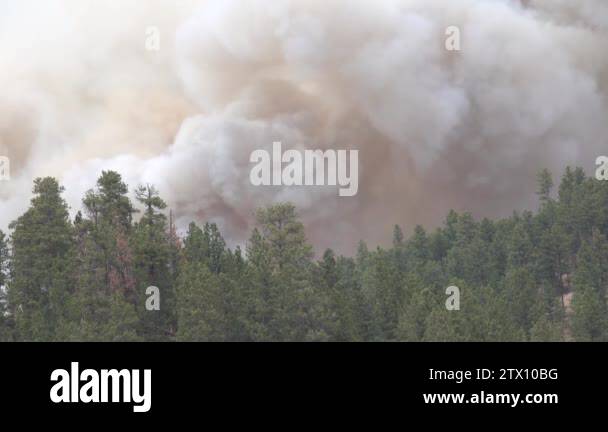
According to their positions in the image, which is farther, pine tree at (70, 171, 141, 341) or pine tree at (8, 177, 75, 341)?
pine tree at (8, 177, 75, 341)

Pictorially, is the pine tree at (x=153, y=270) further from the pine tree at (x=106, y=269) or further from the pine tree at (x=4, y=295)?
the pine tree at (x=4, y=295)

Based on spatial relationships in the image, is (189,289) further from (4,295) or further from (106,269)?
(4,295)

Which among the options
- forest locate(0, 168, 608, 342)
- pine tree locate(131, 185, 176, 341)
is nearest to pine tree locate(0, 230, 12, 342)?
forest locate(0, 168, 608, 342)

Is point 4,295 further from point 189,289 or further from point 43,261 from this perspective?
point 189,289

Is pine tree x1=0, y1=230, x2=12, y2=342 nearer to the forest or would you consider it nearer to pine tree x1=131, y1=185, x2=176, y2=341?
the forest

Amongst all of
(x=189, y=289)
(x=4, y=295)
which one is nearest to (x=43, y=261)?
(x=4, y=295)

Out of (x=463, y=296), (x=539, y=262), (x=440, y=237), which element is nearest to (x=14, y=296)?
(x=463, y=296)

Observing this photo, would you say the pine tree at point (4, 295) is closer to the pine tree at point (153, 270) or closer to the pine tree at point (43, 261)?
the pine tree at point (43, 261)

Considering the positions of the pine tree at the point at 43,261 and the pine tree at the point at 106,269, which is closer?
the pine tree at the point at 106,269

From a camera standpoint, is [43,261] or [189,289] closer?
[189,289]

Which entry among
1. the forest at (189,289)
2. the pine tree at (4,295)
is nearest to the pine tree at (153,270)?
the forest at (189,289)
